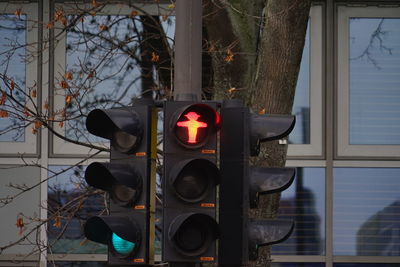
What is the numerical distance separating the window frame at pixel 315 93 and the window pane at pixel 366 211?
44cm

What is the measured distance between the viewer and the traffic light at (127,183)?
21.8ft

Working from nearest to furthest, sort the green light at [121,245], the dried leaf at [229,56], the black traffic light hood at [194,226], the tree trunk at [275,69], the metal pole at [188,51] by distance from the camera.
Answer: the black traffic light hood at [194,226], the green light at [121,245], the metal pole at [188,51], the tree trunk at [275,69], the dried leaf at [229,56]

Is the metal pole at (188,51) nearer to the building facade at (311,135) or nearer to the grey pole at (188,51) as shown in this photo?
the grey pole at (188,51)

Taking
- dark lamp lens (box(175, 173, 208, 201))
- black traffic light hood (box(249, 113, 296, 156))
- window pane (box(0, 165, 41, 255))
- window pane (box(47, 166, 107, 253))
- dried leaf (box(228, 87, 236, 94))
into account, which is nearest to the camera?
dark lamp lens (box(175, 173, 208, 201))

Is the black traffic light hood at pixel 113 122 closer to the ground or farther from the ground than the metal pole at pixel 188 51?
closer to the ground

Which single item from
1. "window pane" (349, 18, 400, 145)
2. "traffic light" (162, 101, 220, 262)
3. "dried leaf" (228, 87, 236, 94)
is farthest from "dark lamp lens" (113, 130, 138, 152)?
"window pane" (349, 18, 400, 145)

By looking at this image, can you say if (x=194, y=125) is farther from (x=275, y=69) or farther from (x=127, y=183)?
(x=275, y=69)

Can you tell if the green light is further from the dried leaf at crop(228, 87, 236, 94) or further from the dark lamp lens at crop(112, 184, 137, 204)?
the dried leaf at crop(228, 87, 236, 94)

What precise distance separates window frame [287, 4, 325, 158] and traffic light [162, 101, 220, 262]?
674 cm

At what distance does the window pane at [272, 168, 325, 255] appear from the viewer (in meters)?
13.2

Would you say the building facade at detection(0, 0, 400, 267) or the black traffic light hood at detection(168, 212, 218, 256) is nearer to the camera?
the black traffic light hood at detection(168, 212, 218, 256)

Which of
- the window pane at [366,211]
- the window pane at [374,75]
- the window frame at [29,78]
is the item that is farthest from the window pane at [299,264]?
the window frame at [29,78]

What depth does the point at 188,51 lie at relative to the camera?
705 cm

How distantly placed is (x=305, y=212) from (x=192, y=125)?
6.87 metres
